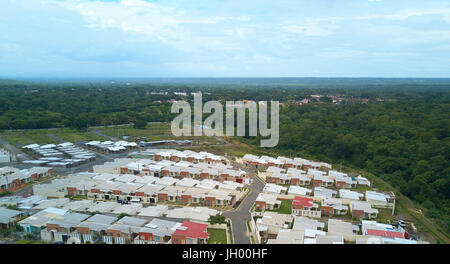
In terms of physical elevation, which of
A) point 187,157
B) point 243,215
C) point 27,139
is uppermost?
point 27,139

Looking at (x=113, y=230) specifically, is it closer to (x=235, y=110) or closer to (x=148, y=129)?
(x=148, y=129)

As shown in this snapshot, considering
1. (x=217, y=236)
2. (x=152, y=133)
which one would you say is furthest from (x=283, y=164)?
(x=152, y=133)

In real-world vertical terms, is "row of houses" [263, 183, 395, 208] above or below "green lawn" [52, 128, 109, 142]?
below

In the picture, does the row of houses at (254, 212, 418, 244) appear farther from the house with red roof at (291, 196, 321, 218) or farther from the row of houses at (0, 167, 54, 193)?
the row of houses at (0, 167, 54, 193)

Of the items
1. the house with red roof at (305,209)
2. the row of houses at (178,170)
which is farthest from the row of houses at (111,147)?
the house with red roof at (305,209)

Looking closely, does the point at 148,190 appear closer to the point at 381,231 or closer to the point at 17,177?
the point at 17,177

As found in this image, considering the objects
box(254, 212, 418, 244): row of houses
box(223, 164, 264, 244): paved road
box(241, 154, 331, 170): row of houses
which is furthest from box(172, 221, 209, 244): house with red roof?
box(241, 154, 331, 170): row of houses

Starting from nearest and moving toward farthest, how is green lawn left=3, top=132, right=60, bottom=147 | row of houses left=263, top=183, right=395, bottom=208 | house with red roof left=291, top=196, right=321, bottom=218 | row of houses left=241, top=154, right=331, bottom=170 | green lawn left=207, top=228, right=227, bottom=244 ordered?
green lawn left=207, top=228, right=227, bottom=244 → house with red roof left=291, top=196, right=321, bottom=218 → row of houses left=263, top=183, right=395, bottom=208 → row of houses left=241, top=154, right=331, bottom=170 → green lawn left=3, top=132, right=60, bottom=147

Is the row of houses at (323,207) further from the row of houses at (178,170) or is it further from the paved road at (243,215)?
the row of houses at (178,170)
